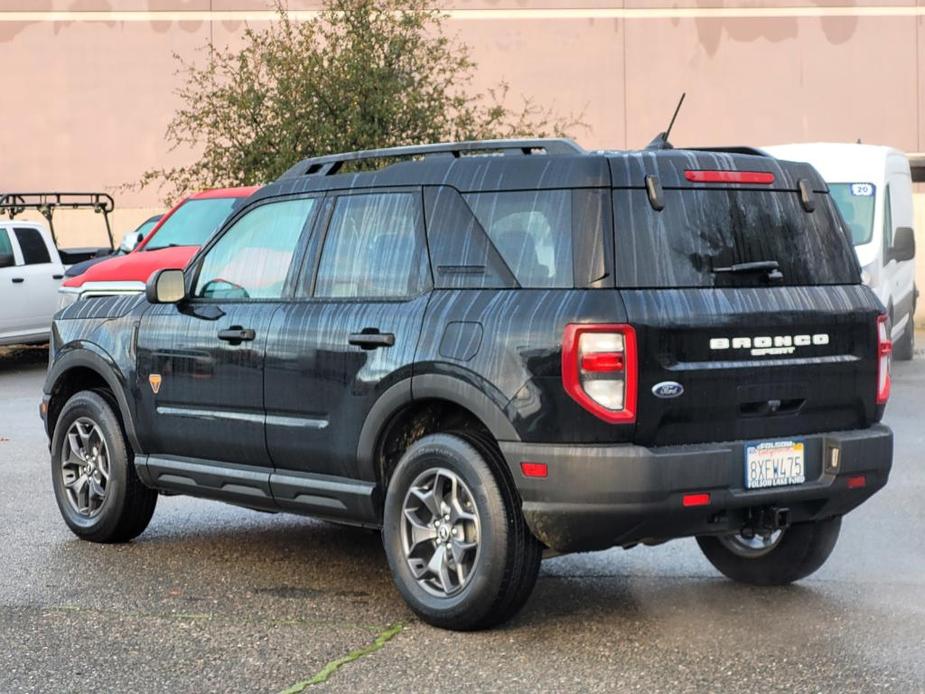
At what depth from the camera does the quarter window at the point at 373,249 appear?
6609mm

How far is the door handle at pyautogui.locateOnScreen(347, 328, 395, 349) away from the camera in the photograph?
650cm

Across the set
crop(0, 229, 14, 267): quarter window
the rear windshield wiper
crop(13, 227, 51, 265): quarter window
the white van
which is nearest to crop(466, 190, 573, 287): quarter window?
the rear windshield wiper

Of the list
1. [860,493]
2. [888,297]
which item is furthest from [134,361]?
[888,297]

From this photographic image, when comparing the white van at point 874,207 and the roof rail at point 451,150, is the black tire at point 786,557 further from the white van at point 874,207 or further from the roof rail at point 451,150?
the white van at point 874,207

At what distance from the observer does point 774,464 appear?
6117 mm

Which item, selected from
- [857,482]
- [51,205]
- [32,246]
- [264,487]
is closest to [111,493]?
[264,487]

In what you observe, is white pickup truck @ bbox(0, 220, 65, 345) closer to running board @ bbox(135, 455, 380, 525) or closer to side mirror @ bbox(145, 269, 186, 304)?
running board @ bbox(135, 455, 380, 525)

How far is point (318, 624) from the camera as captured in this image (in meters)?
6.44

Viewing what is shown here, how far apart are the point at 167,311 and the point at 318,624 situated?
2.06 meters

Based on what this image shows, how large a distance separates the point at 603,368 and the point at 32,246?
15.8m

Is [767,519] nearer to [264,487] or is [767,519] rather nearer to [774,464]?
[774,464]

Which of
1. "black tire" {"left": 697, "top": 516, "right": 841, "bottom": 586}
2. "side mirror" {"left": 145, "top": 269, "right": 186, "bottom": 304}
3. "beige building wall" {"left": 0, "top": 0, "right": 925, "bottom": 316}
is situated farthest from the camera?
"beige building wall" {"left": 0, "top": 0, "right": 925, "bottom": 316}

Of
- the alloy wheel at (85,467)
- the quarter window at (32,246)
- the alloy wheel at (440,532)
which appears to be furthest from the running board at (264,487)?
the quarter window at (32,246)

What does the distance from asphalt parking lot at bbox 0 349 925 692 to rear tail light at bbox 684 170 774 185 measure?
1716mm
